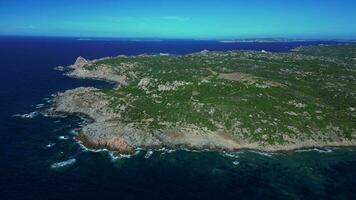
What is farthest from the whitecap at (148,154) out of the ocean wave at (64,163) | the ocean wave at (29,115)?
the ocean wave at (29,115)

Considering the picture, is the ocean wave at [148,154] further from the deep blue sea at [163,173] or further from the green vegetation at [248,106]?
the green vegetation at [248,106]

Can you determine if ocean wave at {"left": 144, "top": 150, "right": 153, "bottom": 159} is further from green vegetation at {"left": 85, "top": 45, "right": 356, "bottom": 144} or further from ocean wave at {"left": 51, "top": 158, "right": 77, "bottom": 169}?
ocean wave at {"left": 51, "top": 158, "right": 77, "bottom": 169}

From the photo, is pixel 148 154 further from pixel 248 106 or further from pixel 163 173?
pixel 248 106

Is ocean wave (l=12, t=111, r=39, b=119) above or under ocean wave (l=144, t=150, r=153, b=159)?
above

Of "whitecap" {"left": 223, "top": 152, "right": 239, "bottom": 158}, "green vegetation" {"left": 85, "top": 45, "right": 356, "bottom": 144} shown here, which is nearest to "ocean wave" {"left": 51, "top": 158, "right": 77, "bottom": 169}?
"green vegetation" {"left": 85, "top": 45, "right": 356, "bottom": 144}

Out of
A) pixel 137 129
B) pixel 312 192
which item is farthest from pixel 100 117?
pixel 312 192

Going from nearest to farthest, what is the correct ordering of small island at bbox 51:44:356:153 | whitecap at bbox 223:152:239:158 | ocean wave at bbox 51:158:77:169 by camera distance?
ocean wave at bbox 51:158:77:169
whitecap at bbox 223:152:239:158
small island at bbox 51:44:356:153

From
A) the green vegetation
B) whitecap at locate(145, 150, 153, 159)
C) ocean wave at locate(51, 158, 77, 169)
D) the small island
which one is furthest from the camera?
the green vegetation

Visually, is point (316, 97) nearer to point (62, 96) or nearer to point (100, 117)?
point (100, 117)

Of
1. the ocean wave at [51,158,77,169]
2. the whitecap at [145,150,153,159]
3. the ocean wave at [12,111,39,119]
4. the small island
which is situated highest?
the small island

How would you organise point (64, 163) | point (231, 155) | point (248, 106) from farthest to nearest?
point (248, 106) → point (231, 155) → point (64, 163)

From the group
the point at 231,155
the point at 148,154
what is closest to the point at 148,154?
the point at 148,154

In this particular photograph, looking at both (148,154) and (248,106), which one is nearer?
(148,154)
